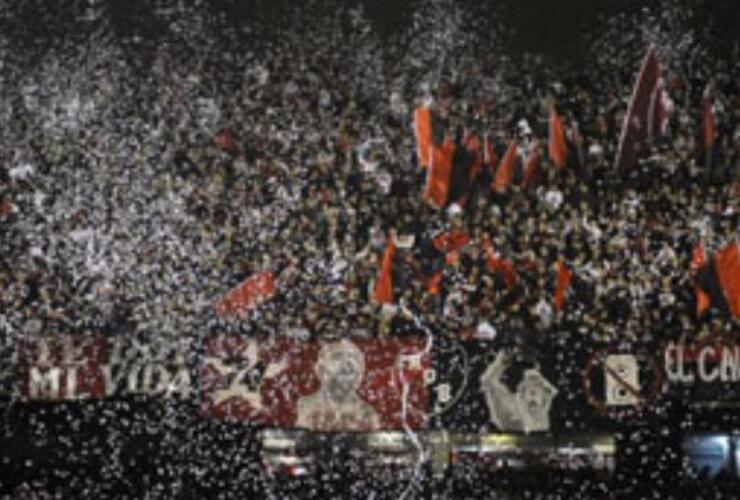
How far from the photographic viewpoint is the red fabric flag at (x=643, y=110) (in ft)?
45.1

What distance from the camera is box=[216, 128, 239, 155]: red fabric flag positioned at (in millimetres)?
13984

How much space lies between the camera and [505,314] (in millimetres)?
11234

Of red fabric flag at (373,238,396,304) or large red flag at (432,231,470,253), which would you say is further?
large red flag at (432,231,470,253)

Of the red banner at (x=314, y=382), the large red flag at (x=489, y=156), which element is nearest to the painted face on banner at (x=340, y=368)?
the red banner at (x=314, y=382)

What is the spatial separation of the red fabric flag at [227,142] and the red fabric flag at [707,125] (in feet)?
20.5

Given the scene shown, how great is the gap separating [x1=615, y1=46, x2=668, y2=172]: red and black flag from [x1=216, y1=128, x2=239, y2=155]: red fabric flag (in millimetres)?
5045

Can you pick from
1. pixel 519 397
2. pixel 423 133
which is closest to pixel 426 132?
pixel 423 133

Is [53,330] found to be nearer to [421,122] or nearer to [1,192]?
[1,192]

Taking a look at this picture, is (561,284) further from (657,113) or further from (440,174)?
(657,113)

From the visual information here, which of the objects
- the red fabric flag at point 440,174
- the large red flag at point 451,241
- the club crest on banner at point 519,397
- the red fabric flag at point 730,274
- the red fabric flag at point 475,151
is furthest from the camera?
the red fabric flag at point 475,151

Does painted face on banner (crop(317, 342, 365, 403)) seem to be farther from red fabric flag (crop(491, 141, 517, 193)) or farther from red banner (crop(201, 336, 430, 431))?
red fabric flag (crop(491, 141, 517, 193))

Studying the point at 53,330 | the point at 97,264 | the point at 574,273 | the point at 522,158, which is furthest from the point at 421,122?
the point at 53,330

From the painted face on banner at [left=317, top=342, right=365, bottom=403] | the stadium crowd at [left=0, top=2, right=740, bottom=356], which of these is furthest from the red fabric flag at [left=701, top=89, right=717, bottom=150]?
the painted face on banner at [left=317, top=342, right=365, bottom=403]

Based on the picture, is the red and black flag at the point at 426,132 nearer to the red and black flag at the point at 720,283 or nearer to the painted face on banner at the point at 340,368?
the painted face on banner at the point at 340,368
